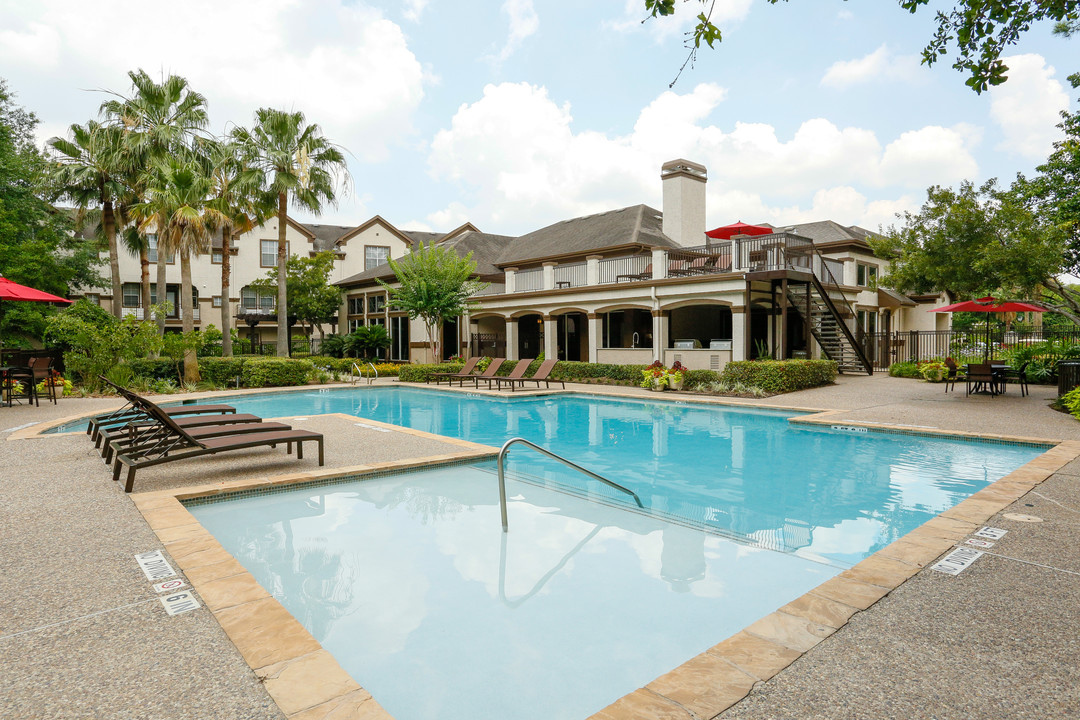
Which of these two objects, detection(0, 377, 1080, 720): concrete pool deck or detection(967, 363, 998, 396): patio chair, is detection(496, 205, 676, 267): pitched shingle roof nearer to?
detection(967, 363, 998, 396): patio chair

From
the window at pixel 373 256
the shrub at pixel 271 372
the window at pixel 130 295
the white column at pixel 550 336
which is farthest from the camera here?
the window at pixel 373 256

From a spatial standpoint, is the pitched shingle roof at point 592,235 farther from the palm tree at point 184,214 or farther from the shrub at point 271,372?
the palm tree at point 184,214

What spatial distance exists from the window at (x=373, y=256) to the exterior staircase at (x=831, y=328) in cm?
2497

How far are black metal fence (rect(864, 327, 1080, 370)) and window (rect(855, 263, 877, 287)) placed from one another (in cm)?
226

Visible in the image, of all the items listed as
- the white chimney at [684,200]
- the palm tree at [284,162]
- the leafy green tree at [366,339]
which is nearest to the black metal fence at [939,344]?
the white chimney at [684,200]

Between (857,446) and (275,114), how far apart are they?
76.4 ft

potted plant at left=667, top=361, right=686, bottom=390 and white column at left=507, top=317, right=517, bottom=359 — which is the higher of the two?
white column at left=507, top=317, right=517, bottom=359

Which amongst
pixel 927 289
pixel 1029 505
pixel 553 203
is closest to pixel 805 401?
pixel 927 289

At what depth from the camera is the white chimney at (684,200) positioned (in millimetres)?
25264

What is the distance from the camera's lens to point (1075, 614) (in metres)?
3.46

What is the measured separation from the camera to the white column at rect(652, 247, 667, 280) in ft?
68.5

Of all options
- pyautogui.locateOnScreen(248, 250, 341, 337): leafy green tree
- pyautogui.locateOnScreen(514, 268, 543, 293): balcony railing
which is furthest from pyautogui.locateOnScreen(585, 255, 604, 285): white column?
pyautogui.locateOnScreen(248, 250, 341, 337): leafy green tree

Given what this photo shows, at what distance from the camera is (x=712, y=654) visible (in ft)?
9.98

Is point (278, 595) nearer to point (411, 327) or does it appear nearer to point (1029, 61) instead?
point (1029, 61)
